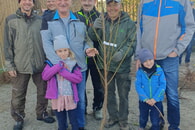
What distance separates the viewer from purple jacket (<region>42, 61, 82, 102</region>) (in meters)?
2.81

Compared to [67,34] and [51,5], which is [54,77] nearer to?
[67,34]

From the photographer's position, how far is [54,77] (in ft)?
9.51

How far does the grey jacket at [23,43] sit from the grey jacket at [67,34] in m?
0.45

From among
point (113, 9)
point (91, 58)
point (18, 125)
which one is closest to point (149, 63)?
point (113, 9)

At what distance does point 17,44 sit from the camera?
11.0 ft

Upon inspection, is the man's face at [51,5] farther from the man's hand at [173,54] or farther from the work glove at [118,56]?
the man's hand at [173,54]

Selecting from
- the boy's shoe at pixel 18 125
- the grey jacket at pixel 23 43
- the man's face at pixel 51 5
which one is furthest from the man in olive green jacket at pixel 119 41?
the boy's shoe at pixel 18 125

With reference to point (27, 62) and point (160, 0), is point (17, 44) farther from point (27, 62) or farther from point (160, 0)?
point (160, 0)

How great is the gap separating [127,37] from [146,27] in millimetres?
275

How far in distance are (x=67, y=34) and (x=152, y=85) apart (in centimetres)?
129

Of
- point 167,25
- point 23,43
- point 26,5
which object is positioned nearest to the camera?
point 167,25

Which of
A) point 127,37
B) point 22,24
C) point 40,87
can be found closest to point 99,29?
point 127,37

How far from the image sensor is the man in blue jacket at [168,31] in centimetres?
280

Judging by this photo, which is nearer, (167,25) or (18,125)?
(167,25)
